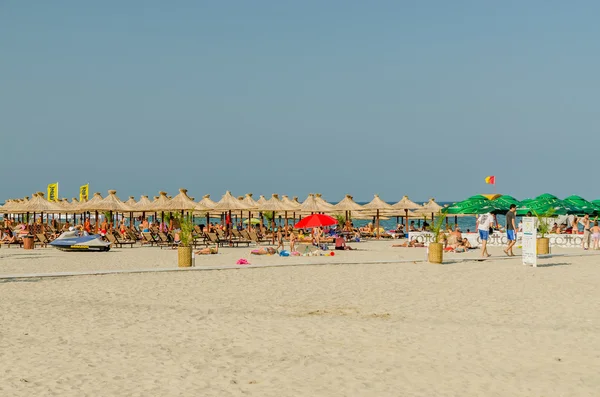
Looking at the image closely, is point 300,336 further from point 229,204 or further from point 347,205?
point 347,205

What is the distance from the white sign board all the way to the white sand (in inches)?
94.9

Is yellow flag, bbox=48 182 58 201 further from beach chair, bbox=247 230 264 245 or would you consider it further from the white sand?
the white sand

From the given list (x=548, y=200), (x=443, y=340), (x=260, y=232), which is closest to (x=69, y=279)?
(x=443, y=340)

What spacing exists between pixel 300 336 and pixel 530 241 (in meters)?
10.7

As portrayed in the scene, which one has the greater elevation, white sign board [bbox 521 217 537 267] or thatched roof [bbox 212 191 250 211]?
thatched roof [bbox 212 191 250 211]

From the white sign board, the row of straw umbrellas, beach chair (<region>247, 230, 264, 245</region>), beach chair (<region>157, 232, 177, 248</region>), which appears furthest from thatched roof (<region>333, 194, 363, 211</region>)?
the white sign board

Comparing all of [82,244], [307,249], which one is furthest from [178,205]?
[307,249]

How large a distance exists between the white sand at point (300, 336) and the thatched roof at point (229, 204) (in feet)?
59.9

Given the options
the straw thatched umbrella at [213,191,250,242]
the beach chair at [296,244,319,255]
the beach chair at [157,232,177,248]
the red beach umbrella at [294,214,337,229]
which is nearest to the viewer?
the beach chair at [296,244,319,255]

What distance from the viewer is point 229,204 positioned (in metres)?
34.1

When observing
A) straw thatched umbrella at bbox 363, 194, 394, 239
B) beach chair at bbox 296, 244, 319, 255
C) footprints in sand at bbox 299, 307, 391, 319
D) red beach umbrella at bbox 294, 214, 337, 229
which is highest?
straw thatched umbrella at bbox 363, 194, 394, 239

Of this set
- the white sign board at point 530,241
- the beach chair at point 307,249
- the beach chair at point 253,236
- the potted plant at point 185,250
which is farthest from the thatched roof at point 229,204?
the white sign board at point 530,241

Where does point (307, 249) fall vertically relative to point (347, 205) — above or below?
below

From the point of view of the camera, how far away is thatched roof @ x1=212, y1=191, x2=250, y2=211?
110ft
